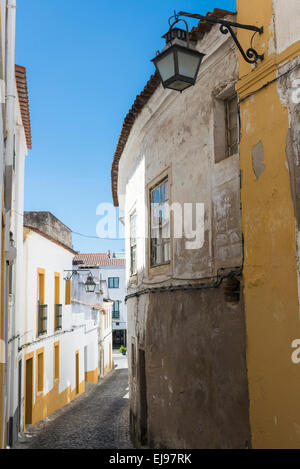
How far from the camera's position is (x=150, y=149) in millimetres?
8648

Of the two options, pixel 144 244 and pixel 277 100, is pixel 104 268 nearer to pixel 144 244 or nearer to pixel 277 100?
pixel 144 244

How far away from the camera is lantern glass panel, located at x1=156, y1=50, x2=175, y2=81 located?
15.1 feet

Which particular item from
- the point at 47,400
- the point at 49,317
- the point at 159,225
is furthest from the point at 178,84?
the point at 47,400

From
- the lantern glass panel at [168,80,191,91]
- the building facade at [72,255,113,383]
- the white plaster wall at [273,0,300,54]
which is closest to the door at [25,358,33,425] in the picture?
the building facade at [72,255,113,383]

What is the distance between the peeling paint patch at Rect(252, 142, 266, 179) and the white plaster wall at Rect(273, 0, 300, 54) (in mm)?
854

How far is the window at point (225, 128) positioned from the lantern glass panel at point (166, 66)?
146cm

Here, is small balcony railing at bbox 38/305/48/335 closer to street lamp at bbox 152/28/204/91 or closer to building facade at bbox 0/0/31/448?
building facade at bbox 0/0/31/448

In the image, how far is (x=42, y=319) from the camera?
14164mm

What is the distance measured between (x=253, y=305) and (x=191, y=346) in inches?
84.2

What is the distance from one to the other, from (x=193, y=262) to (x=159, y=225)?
180 centimetres

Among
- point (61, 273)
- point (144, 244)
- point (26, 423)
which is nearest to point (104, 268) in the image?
point (61, 273)

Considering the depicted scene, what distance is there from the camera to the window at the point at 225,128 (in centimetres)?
589

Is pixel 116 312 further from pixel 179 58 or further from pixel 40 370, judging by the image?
pixel 179 58

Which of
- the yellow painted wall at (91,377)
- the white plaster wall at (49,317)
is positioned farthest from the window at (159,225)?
the yellow painted wall at (91,377)
